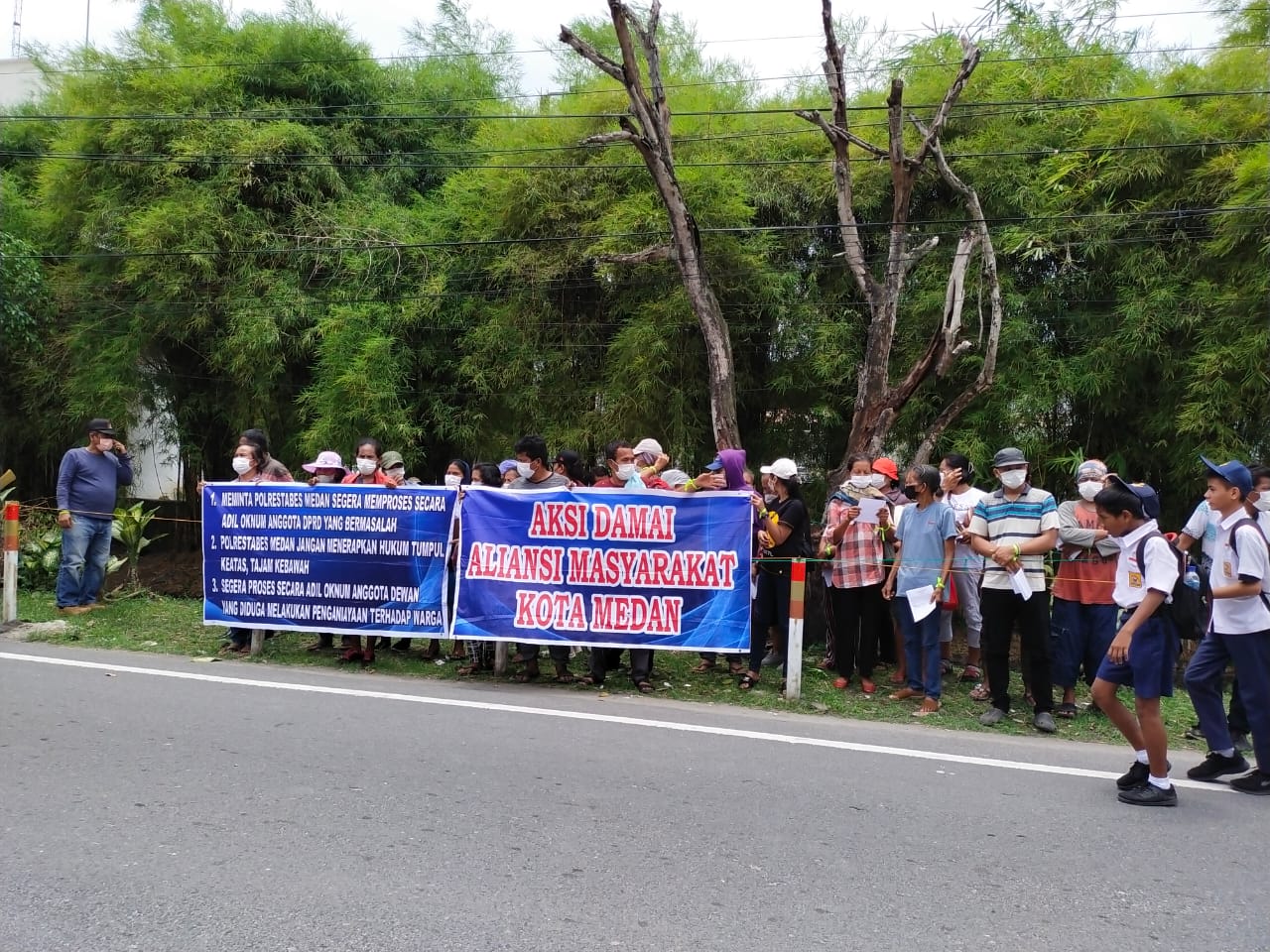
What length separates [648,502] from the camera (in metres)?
7.57

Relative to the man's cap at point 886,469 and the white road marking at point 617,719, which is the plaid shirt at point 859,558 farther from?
the white road marking at point 617,719

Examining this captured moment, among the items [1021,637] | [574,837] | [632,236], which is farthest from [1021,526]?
[632,236]

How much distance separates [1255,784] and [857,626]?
318 cm

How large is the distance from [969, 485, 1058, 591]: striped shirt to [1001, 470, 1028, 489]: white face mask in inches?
5.0

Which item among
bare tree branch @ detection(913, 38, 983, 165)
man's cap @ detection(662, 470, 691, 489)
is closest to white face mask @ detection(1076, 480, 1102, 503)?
man's cap @ detection(662, 470, 691, 489)

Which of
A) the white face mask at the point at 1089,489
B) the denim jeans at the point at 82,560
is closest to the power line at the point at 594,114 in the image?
the white face mask at the point at 1089,489

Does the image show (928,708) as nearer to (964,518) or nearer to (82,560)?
(964,518)

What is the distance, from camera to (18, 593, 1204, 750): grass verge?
22.9ft

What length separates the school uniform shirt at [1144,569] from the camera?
496 cm

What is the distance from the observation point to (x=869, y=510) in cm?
796

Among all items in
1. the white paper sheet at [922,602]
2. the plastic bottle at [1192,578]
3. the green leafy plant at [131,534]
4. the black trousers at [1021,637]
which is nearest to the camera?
the plastic bottle at [1192,578]

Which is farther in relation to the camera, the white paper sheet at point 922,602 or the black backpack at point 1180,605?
the white paper sheet at point 922,602

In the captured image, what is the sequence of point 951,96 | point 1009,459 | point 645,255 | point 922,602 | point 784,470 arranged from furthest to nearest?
point 645,255 → point 951,96 → point 784,470 → point 922,602 → point 1009,459

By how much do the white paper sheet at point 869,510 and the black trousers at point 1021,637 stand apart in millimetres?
1256
